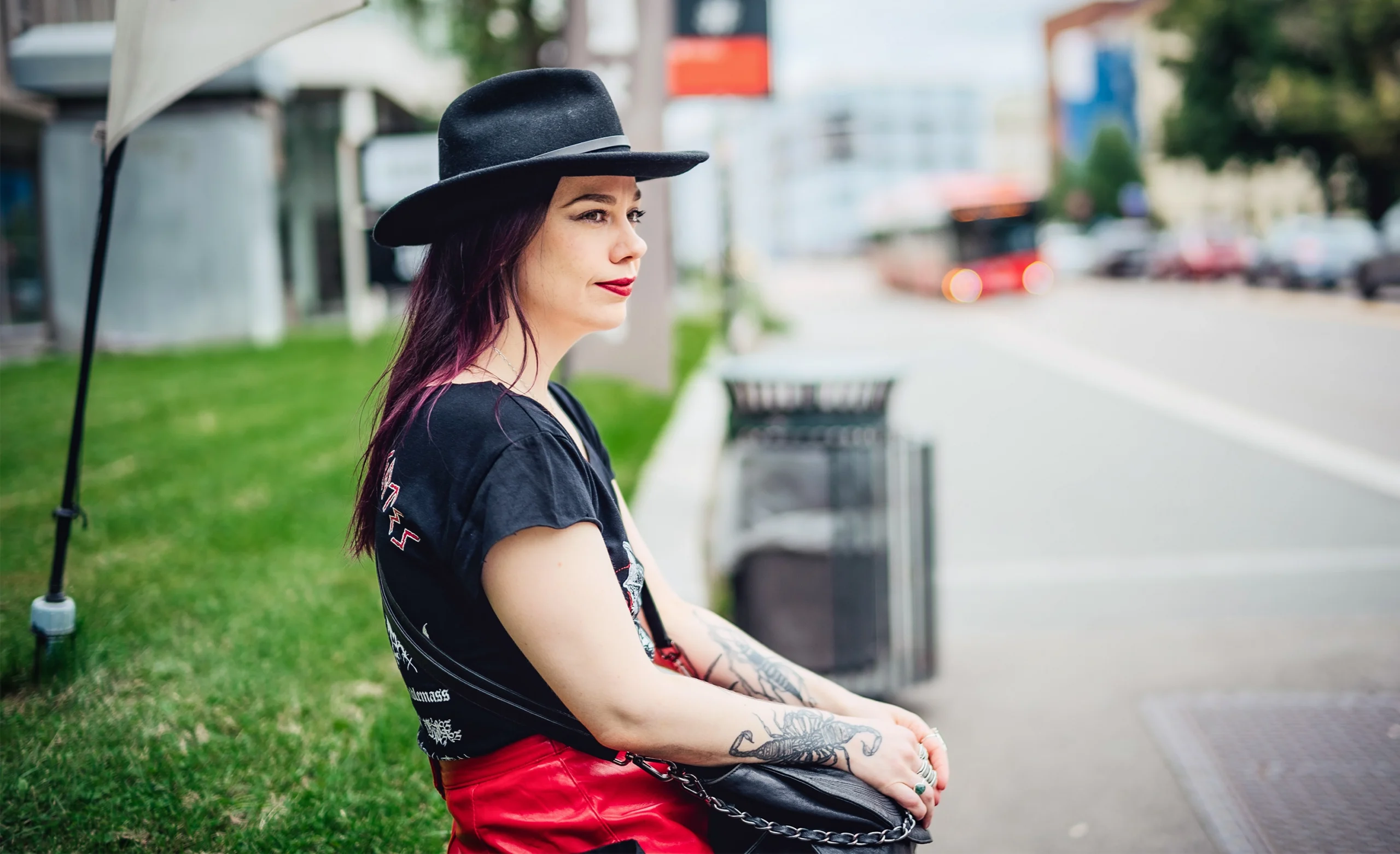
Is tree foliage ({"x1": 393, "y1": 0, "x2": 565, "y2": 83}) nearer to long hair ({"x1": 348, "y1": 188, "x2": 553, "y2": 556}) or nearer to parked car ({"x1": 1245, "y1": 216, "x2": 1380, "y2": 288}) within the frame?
parked car ({"x1": 1245, "y1": 216, "x2": 1380, "y2": 288})

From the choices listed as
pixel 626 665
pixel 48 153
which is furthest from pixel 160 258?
pixel 626 665

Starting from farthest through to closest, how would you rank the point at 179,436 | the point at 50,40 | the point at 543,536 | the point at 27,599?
the point at 50,40
the point at 179,436
the point at 27,599
the point at 543,536

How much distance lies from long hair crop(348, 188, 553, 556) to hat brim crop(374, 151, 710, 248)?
2 cm

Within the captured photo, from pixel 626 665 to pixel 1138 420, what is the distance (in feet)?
34.8

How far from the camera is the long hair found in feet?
5.82

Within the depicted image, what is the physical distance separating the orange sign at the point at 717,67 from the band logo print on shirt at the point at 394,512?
11656mm

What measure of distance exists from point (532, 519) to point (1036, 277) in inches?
1320

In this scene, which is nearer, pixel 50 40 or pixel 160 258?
pixel 50 40

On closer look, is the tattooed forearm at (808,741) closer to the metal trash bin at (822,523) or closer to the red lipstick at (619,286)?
the red lipstick at (619,286)

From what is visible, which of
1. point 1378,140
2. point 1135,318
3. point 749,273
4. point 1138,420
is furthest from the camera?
point 1378,140

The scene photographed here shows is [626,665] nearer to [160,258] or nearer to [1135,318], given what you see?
[160,258]

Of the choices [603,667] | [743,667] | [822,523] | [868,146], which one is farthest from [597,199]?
[868,146]

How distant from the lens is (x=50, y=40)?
17109 millimetres

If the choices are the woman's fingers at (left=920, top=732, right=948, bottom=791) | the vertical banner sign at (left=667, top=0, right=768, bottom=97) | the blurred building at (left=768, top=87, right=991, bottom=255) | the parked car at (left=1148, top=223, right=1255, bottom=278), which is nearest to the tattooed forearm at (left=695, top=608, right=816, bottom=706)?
the woman's fingers at (left=920, top=732, right=948, bottom=791)
